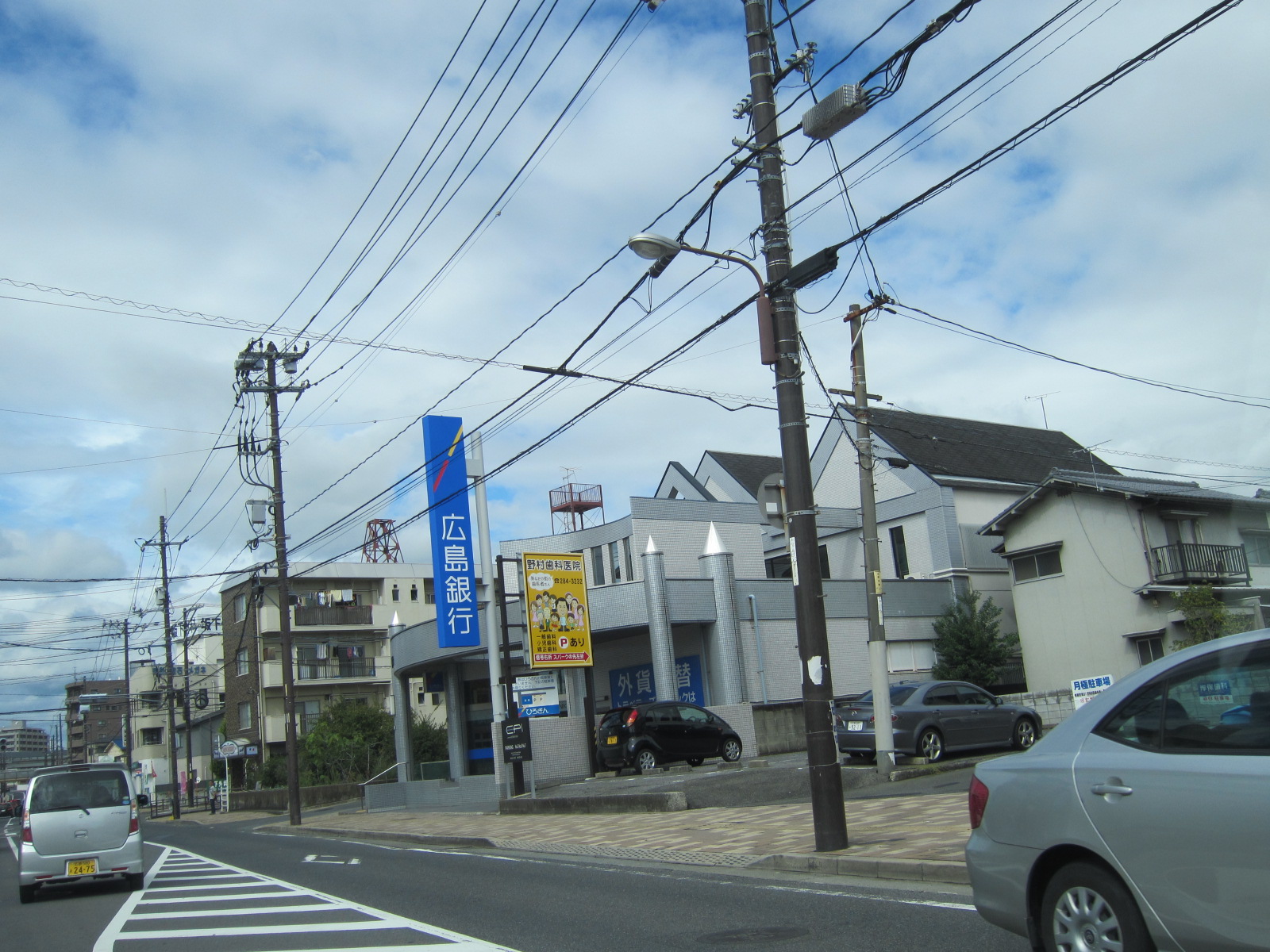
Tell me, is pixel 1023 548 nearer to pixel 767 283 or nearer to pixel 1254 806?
pixel 767 283

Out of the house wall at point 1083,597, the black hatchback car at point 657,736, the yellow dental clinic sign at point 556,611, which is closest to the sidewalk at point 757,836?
the black hatchback car at point 657,736

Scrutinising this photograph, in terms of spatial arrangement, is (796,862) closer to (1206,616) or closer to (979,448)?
(1206,616)

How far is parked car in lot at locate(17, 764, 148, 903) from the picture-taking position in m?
13.8

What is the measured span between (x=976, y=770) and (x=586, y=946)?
319 cm

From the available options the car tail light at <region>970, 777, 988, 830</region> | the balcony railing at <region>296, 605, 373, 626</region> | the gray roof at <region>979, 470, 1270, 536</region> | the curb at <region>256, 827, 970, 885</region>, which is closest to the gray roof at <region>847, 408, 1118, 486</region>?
the gray roof at <region>979, 470, 1270, 536</region>

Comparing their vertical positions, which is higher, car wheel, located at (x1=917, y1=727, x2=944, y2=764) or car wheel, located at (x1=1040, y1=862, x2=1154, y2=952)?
car wheel, located at (x1=1040, y1=862, x2=1154, y2=952)

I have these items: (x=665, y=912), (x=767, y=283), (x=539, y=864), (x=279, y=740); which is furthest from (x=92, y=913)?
(x=279, y=740)

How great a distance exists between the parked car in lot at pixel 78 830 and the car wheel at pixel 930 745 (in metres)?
12.6

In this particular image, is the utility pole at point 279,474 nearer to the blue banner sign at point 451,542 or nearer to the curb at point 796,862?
the blue banner sign at point 451,542

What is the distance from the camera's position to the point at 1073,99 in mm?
8375

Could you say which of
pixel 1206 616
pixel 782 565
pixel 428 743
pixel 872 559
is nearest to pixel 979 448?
pixel 782 565

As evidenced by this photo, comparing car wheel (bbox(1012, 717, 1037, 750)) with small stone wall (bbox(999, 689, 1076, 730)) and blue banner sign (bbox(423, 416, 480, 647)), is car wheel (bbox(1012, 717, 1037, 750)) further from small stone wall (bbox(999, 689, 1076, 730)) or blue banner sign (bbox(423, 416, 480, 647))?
blue banner sign (bbox(423, 416, 480, 647))

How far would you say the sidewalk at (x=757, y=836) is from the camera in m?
9.64

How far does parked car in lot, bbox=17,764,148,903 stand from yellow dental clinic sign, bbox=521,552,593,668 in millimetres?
10868
